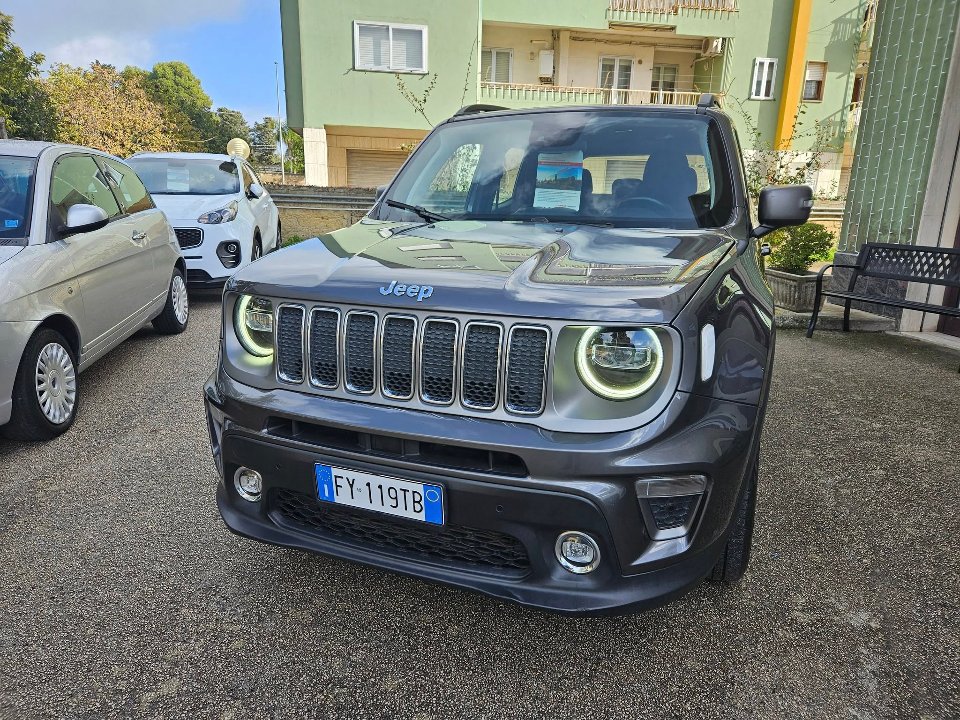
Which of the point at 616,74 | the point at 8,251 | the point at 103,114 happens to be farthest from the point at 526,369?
the point at 103,114

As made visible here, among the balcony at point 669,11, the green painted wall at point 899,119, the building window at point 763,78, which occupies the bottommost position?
the green painted wall at point 899,119

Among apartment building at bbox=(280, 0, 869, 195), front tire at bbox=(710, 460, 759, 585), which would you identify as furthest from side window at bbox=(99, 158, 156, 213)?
apartment building at bbox=(280, 0, 869, 195)

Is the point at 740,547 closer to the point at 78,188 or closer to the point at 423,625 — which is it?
the point at 423,625

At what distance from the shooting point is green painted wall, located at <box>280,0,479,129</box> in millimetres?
18078

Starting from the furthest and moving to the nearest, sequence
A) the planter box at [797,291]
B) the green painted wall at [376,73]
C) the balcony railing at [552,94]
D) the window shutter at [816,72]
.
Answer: the window shutter at [816,72] → the balcony railing at [552,94] → the green painted wall at [376,73] → the planter box at [797,291]

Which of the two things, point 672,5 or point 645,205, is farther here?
point 672,5

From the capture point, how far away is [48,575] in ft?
8.17

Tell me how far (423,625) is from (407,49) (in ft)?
63.4

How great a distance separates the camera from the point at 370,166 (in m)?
21.9

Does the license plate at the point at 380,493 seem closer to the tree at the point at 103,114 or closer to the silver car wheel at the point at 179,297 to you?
the silver car wheel at the point at 179,297

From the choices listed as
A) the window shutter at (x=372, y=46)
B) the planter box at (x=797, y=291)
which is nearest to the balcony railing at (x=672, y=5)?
the window shutter at (x=372, y=46)

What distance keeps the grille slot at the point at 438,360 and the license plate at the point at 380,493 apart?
0.26 metres

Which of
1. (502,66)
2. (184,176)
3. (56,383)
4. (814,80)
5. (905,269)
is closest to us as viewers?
(56,383)

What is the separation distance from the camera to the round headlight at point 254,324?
6.97 ft
